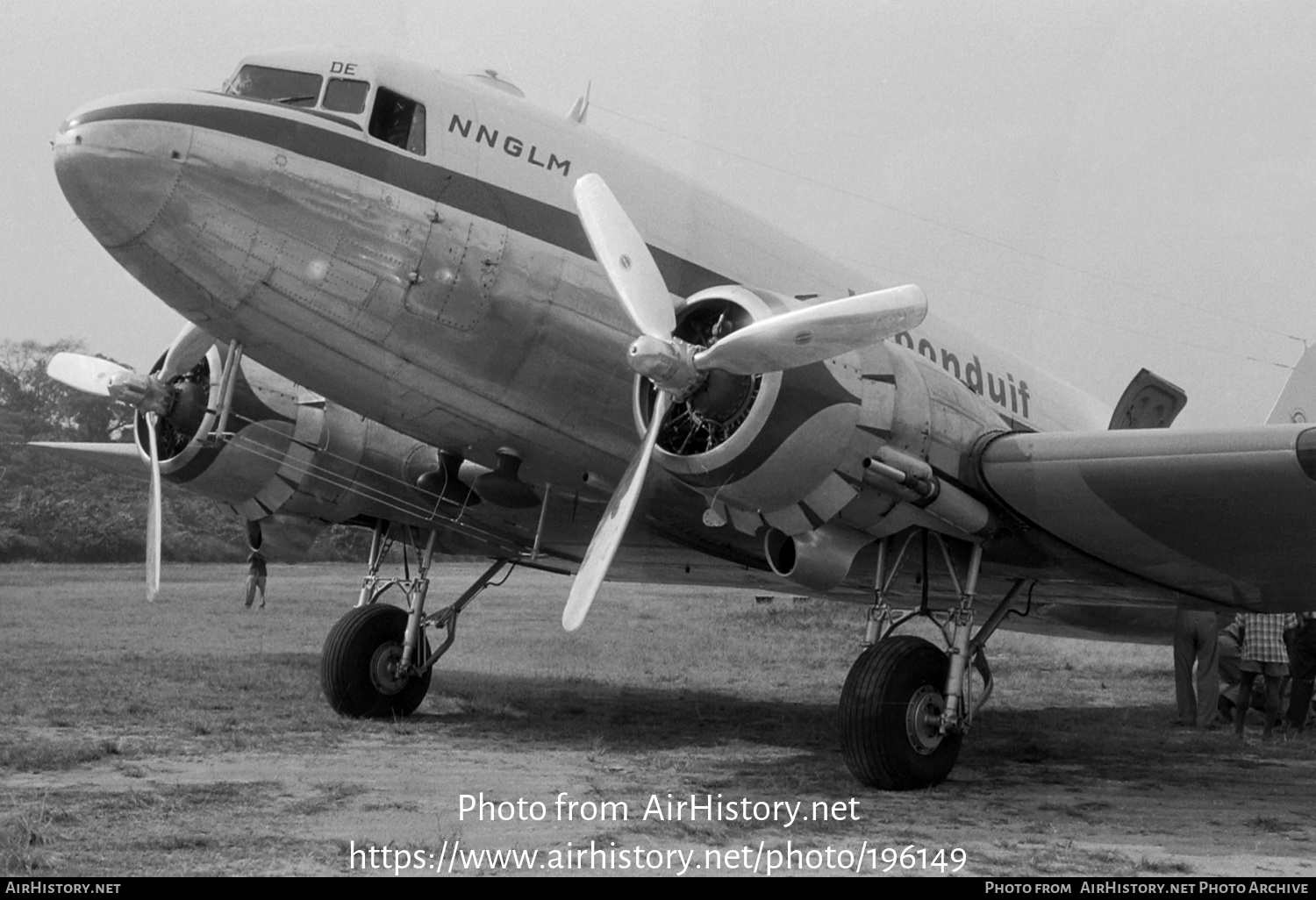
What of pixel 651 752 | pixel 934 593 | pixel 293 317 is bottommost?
pixel 651 752

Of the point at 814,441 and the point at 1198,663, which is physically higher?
the point at 814,441

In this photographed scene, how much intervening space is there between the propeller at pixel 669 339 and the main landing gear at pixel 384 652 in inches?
146

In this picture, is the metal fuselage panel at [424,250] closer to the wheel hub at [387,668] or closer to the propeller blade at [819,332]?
the propeller blade at [819,332]

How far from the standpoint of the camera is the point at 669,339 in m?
6.39

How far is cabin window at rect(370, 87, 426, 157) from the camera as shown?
23.3ft

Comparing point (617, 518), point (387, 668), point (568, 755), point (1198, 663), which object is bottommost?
point (387, 668)

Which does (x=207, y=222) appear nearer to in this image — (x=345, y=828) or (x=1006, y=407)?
(x=345, y=828)

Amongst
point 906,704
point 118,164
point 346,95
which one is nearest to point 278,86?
point 346,95

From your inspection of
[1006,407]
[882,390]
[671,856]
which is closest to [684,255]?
[882,390]

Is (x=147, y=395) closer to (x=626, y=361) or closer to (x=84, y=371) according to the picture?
(x=84, y=371)

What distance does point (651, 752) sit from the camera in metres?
8.30

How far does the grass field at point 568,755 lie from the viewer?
5262 mm

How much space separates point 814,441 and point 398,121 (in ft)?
10.0

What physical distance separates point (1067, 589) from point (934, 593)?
1049 mm
